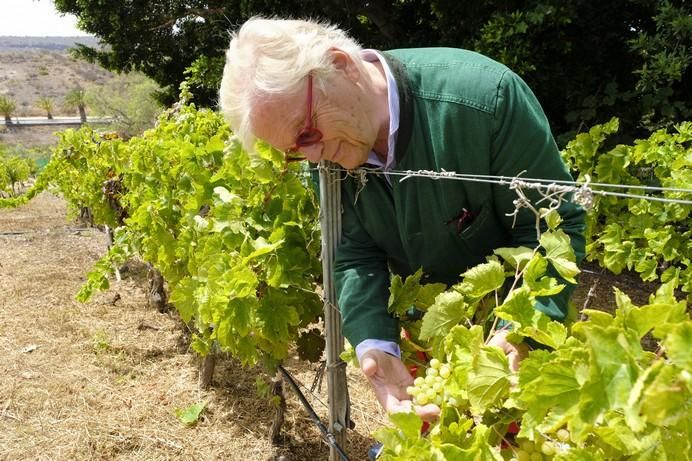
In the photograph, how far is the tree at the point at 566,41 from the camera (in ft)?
15.8

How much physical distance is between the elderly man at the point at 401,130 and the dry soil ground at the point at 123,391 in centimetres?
177

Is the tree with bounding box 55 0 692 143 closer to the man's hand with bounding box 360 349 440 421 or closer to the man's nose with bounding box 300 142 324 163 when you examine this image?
the man's nose with bounding box 300 142 324 163

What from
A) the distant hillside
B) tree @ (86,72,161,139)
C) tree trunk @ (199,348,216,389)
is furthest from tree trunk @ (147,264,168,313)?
the distant hillside

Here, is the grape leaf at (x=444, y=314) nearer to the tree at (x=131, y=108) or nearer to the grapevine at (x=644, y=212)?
the grapevine at (x=644, y=212)

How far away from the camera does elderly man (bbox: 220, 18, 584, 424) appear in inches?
52.9

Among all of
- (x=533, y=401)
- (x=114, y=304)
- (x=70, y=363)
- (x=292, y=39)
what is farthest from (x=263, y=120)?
(x=114, y=304)

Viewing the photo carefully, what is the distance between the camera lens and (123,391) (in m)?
3.80

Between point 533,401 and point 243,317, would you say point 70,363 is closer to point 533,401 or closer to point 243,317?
point 243,317

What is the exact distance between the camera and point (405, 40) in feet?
22.0

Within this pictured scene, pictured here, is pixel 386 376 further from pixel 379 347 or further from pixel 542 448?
pixel 542 448

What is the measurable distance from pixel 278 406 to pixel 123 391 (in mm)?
1454

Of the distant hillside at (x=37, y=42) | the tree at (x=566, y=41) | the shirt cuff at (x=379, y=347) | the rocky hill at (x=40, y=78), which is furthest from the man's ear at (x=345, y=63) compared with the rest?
the distant hillside at (x=37, y=42)

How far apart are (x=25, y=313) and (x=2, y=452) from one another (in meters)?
2.30

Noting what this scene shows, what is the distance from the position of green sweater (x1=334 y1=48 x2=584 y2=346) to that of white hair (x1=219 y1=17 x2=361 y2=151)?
0.18 meters
